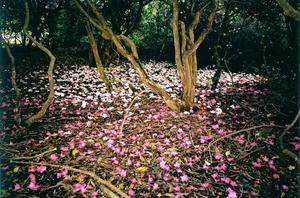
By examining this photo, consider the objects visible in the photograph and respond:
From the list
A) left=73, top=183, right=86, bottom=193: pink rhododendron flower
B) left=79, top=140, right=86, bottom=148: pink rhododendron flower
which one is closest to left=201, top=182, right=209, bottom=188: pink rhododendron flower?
left=73, top=183, right=86, bottom=193: pink rhododendron flower

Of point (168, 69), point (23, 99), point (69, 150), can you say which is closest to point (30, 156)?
point (69, 150)

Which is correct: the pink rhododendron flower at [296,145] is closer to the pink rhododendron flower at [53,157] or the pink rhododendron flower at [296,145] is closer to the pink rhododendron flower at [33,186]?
the pink rhododendron flower at [53,157]

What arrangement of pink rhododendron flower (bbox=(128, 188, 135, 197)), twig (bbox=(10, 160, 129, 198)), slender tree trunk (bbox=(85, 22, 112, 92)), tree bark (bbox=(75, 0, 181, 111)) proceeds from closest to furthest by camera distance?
twig (bbox=(10, 160, 129, 198)), pink rhododendron flower (bbox=(128, 188, 135, 197)), tree bark (bbox=(75, 0, 181, 111)), slender tree trunk (bbox=(85, 22, 112, 92))

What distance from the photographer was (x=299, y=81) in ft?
26.9

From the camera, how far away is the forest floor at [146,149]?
14.6 feet

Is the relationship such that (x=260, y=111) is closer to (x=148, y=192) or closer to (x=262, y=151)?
(x=262, y=151)

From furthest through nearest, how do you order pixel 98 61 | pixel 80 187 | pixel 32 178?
pixel 98 61 < pixel 32 178 < pixel 80 187

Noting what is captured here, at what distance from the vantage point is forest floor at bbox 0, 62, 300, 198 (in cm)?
445

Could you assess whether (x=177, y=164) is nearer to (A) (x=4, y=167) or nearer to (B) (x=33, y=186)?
(B) (x=33, y=186)

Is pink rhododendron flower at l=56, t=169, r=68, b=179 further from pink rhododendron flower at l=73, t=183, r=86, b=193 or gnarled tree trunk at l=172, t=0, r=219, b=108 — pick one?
gnarled tree trunk at l=172, t=0, r=219, b=108

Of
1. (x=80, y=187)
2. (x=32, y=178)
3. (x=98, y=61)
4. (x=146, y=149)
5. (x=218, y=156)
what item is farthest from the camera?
(x=98, y=61)

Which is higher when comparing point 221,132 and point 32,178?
point 32,178

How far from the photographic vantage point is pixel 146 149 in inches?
216

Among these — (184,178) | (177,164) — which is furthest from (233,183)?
(177,164)
